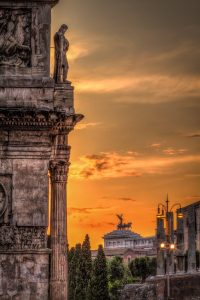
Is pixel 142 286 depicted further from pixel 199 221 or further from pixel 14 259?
pixel 14 259

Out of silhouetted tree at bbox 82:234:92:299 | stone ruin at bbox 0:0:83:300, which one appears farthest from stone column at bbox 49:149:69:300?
silhouetted tree at bbox 82:234:92:299

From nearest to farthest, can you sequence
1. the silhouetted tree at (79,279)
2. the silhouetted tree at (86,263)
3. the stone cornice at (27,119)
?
1. the stone cornice at (27,119)
2. the silhouetted tree at (79,279)
3. the silhouetted tree at (86,263)

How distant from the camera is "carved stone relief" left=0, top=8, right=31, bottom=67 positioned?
31109 mm

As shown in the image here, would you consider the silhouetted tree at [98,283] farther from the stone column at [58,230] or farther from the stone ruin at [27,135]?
the stone ruin at [27,135]

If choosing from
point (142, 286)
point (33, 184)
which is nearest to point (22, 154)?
point (33, 184)

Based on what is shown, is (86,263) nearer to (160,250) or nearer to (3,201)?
(160,250)

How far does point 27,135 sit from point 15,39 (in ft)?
9.05

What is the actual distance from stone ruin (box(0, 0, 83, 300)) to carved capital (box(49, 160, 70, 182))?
259 centimetres

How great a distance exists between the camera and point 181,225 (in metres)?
122

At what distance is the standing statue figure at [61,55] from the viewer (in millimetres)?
32281

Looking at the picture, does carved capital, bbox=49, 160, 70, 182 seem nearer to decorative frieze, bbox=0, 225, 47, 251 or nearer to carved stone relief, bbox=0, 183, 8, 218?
carved stone relief, bbox=0, 183, 8, 218

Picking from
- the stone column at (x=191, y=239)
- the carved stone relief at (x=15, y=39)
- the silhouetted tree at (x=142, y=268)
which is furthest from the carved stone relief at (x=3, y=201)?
the silhouetted tree at (x=142, y=268)

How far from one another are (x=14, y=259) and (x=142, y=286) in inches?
2371

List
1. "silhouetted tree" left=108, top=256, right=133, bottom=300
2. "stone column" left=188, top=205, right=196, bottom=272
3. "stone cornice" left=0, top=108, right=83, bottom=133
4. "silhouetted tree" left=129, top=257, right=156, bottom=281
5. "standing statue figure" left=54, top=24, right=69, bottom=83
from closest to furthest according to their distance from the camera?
1. "stone cornice" left=0, top=108, right=83, bottom=133
2. "standing statue figure" left=54, top=24, right=69, bottom=83
3. "stone column" left=188, top=205, right=196, bottom=272
4. "silhouetted tree" left=108, top=256, right=133, bottom=300
5. "silhouetted tree" left=129, top=257, right=156, bottom=281
